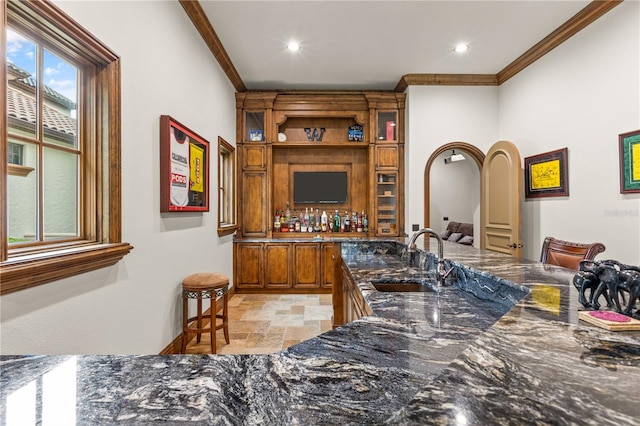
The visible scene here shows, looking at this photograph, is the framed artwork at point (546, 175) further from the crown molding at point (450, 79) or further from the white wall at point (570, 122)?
the crown molding at point (450, 79)

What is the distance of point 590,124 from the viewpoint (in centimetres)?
301

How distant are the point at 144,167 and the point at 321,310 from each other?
2.62 meters

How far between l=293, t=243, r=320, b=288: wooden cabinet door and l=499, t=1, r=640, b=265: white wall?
285 centimetres

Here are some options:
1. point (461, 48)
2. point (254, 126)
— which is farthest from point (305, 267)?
point (461, 48)

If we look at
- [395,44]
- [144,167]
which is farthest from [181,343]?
[395,44]

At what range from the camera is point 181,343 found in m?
2.71

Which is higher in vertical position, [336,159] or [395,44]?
[395,44]

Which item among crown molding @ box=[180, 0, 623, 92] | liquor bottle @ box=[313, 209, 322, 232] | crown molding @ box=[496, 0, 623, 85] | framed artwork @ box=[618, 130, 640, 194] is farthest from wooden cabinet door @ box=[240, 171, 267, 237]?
framed artwork @ box=[618, 130, 640, 194]

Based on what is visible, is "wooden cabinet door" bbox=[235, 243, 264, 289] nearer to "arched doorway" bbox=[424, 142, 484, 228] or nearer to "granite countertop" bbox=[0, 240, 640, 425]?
"arched doorway" bbox=[424, 142, 484, 228]

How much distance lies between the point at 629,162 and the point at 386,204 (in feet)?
9.21

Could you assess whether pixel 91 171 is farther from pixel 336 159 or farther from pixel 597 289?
pixel 336 159

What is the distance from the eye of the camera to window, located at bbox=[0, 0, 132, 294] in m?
1.32

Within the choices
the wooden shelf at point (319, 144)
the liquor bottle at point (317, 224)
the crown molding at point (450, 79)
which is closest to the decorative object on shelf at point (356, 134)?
the wooden shelf at point (319, 144)

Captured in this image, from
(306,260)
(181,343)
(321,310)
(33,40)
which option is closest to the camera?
(33,40)
